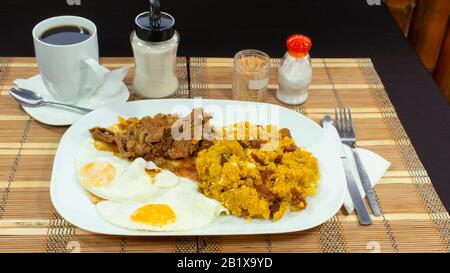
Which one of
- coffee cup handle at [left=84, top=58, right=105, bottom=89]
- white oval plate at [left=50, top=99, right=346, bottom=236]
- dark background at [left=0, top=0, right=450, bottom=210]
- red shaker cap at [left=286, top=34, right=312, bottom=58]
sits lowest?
dark background at [left=0, top=0, right=450, bottom=210]

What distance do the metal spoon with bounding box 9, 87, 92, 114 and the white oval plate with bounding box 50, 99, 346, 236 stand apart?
128 millimetres

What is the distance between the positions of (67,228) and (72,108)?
0.49 metres

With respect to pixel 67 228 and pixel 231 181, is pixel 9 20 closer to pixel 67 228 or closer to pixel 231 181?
pixel 67 228

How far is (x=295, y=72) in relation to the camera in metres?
1.88

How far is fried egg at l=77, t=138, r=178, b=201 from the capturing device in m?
1.47

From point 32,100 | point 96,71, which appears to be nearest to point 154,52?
point 96,71

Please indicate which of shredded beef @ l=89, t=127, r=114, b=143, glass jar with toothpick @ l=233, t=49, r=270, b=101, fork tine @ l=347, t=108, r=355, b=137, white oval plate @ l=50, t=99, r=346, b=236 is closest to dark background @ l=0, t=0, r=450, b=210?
fork tine @ l=347, t=108, r=355, b=137

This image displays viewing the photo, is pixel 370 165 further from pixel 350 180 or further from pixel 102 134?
pixel 102 134

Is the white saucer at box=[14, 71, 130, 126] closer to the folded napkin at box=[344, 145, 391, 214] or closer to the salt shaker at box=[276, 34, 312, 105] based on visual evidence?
the salt shaker at box=[276, 34, 312, 105]

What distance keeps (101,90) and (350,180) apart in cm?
87

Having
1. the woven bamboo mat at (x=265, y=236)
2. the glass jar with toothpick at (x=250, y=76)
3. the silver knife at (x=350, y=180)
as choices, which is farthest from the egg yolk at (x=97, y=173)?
the silver knife at (x=350, y=180)

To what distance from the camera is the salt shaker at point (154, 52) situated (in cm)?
176

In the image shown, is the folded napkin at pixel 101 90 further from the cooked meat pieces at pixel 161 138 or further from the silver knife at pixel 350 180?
the silver knife at pixel 350 180
